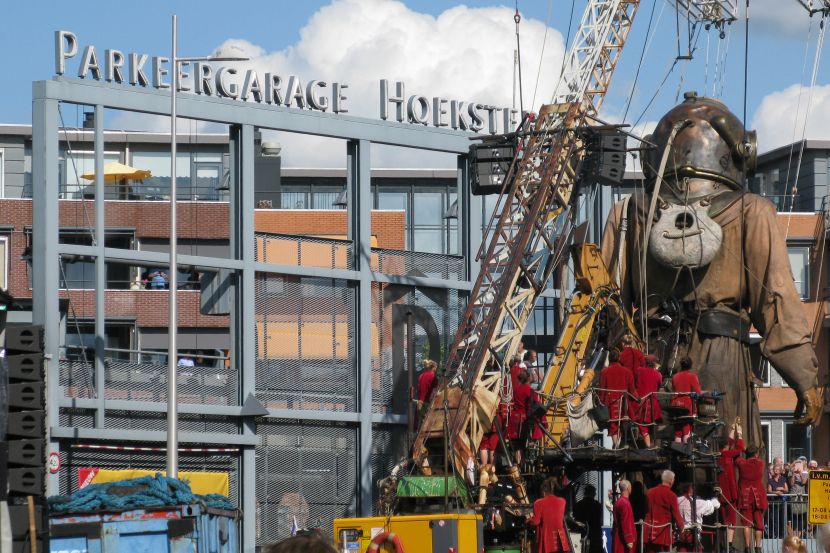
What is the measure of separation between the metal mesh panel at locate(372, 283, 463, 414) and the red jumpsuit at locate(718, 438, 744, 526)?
10.7 metres

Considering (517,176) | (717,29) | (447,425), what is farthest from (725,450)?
(717,29)

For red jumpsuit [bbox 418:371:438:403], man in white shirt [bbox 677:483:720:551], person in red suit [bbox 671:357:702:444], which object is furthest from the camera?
red jumpsuit [bbox 418:371:438:403]

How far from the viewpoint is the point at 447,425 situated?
29.7m

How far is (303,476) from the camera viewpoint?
3631 centimetres

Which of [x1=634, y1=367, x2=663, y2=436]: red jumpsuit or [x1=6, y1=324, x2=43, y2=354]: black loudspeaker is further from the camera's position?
[x1=634, y1=367, x2=663, y2=436]: red jumpsuit

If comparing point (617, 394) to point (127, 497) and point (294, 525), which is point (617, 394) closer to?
point (294, 525)

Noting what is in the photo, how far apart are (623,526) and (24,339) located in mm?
12008

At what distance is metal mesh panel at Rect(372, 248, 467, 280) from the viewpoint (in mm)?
38375

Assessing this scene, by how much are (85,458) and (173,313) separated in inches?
135

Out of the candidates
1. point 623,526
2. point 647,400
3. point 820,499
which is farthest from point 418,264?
point 820,499

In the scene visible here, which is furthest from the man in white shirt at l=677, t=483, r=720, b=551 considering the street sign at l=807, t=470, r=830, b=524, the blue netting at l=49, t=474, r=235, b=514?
the blue netting at l=49, t=474, r=235, b=514

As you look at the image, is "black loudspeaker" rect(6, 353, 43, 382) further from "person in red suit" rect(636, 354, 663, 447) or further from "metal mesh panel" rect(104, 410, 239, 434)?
"metal mesh panel" rect(104, 410, 239, 434)

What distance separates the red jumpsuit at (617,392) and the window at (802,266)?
106 feet

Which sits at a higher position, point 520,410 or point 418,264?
point 418,264
